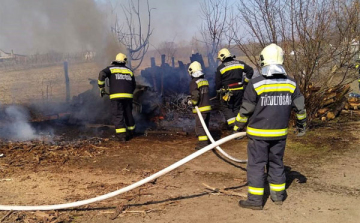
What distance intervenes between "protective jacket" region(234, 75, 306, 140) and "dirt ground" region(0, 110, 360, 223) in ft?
2.97

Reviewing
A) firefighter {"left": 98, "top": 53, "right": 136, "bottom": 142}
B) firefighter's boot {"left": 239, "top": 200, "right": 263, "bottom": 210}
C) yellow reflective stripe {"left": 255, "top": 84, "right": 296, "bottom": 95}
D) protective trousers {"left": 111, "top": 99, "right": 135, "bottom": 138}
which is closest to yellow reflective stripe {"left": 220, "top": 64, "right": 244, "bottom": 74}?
firefighter {"left": 98, "top": 53, "right": 136, "bottom": 142}

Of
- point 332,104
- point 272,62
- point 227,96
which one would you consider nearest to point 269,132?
point 272,62

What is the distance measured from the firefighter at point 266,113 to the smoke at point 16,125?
513cm

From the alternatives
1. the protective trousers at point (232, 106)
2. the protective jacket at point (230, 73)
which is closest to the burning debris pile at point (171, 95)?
the protective trousers at point (232, 106)

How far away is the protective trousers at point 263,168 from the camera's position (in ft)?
12.2

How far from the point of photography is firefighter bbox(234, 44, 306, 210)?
3627mm

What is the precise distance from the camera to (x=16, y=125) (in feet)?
26.1

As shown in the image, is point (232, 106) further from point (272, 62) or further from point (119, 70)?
point (272, 62)

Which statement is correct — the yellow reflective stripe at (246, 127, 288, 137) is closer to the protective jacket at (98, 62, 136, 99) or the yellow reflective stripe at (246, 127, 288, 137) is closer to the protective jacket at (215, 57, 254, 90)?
the protective jacket at (215, 57, 254, 90)

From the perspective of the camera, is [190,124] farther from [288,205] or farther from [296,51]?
[288,205]

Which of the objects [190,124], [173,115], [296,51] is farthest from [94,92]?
[296,51]

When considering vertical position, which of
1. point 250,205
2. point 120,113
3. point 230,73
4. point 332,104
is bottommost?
point 250,205

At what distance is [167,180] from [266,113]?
1764 millimetres

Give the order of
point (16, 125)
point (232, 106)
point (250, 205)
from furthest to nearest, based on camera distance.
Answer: point (16, 125)
point (232, 106)
point (250, 205)
